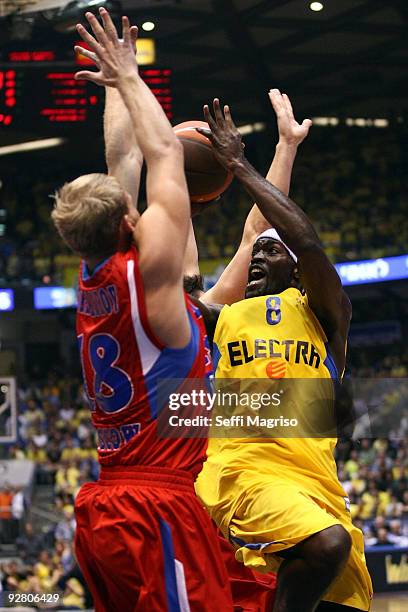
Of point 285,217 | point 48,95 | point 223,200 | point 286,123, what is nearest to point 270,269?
point 285,217

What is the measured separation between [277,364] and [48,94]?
9617 mm

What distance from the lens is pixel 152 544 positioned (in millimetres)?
2883

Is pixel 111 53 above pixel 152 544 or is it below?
above

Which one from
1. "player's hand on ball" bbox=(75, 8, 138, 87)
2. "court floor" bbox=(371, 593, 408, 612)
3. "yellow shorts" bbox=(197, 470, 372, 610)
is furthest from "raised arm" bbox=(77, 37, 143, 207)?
"court floor" bbox=(371, 593, 408, 612)

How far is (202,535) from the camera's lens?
9.66 feet

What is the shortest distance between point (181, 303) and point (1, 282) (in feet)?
55.8

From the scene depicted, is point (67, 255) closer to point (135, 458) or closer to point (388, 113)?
point (388, 113)

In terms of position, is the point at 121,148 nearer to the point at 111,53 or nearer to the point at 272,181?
the point at 111,53

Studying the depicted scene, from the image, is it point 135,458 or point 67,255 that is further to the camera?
point 67,255

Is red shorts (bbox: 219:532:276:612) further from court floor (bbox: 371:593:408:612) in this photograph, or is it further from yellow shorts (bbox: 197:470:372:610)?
court floor (bbox: 371:593:408:612)

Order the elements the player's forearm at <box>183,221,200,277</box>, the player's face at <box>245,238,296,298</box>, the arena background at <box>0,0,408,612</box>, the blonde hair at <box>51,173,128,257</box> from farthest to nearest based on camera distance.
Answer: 1. the arena background at <box>0,0,408,612</box>
2. the player's forearm at <box>183,221,200,277</box>
3. the player's face at <box>245,238,296,298</box>
4. the blonde hair at <box>51,173,128,257</box>

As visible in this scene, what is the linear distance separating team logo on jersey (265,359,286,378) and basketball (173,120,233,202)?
0.91 metres

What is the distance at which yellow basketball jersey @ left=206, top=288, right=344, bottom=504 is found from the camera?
3.74 m

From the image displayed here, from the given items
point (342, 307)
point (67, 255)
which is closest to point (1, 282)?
point (67, 255)
